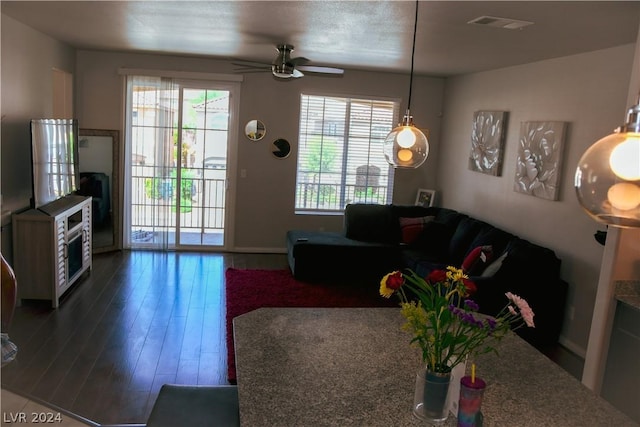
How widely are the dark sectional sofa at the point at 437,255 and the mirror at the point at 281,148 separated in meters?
1.17

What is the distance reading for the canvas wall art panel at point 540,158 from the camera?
474cm

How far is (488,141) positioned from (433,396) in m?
4.74

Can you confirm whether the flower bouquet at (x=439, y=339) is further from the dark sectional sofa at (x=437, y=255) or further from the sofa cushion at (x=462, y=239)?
the sofa cushion at (x=462, y=239)

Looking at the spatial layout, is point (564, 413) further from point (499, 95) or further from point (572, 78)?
point (499, 95)

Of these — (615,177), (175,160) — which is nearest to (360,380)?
(615,177)

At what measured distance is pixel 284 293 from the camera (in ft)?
18.2

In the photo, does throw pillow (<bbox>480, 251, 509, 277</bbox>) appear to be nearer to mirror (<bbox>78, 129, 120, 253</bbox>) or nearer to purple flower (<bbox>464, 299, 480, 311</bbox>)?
purple flower (<bbox>464, 299, 480, 311</bbox>)

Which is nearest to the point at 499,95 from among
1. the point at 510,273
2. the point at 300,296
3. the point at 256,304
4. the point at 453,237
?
the point at 453,237

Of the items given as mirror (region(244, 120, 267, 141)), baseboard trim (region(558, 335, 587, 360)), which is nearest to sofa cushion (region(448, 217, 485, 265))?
baseboard trim (region(558, 335, 587, 360))

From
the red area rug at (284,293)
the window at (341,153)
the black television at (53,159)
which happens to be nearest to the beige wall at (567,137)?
the window at (341,153)

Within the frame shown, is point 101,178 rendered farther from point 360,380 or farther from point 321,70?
point 360,380

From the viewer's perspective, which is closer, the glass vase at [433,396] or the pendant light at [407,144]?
the glass vase at [433,396]

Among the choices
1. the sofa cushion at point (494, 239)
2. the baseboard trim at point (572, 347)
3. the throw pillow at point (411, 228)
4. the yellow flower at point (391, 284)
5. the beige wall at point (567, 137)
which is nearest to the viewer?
the yellow flower at point (391, 284)

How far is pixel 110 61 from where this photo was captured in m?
6.65
